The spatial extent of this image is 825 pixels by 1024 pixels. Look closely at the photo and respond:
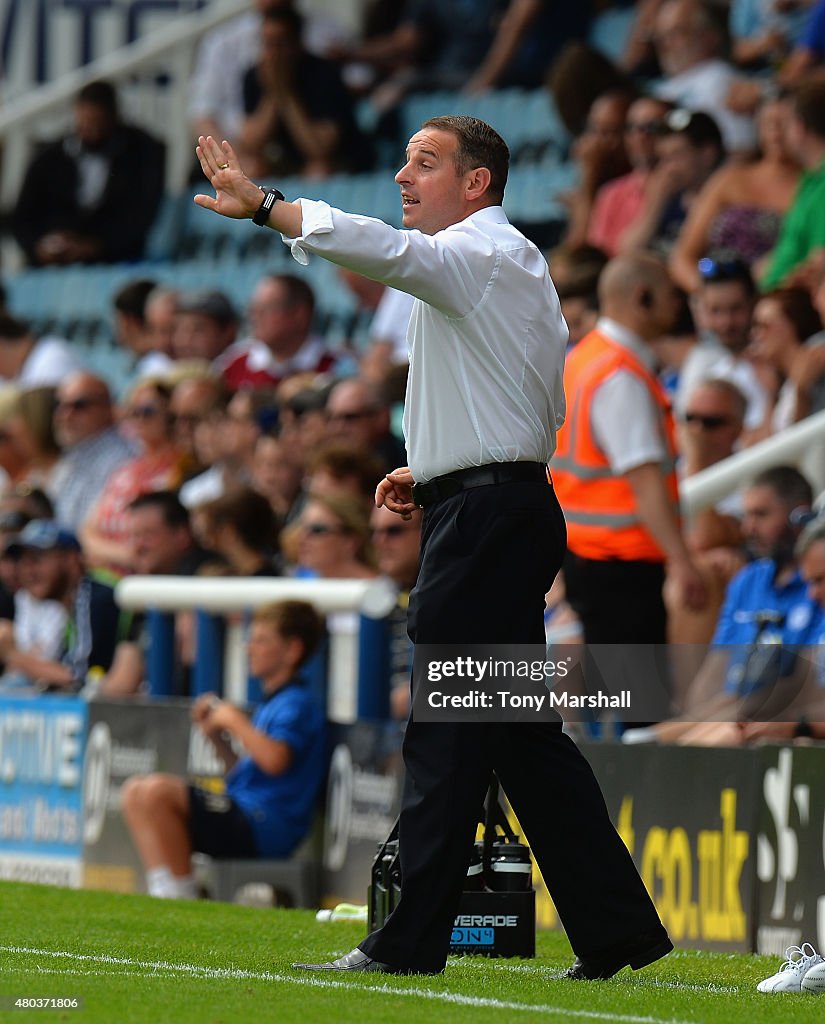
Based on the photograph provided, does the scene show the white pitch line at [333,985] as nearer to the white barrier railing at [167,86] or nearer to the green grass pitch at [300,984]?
the green grass pitch at [300,984]

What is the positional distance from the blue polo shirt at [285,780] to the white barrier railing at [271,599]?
7.6 inches

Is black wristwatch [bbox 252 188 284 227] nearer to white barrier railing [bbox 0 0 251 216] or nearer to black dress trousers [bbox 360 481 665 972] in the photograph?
black dress trousers [bbox 360 481 665 972]

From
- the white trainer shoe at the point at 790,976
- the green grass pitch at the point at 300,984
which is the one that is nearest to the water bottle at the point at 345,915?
the green grass pitch at the point at 300,984

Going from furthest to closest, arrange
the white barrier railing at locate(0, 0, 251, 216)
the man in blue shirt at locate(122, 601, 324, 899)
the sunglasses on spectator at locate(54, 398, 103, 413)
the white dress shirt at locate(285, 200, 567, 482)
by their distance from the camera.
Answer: the white barrier railing at locate(0, 0, 251, 216), the sunglasses on spectator at locate(54, 398, 103, 413), the man in blue shirt at locate(122, 601, 324, 899), the white dress shirt at locate(285, 200, 567, 482)

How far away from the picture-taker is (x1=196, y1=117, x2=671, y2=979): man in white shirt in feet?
19.6

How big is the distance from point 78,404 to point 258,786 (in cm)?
524

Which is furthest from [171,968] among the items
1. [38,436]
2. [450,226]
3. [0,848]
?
[38,436]

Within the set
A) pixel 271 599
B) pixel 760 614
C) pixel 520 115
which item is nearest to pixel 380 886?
pixel 760 614

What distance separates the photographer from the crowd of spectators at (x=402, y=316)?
9.92m

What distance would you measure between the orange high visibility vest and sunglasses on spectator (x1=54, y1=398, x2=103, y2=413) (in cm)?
589

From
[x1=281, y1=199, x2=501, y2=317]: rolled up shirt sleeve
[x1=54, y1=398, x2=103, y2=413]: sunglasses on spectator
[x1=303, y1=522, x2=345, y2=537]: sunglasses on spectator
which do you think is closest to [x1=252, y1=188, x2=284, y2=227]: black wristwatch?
[x1=281, y1=199, x2=501, y2=317]: rolled up shirt sleeve

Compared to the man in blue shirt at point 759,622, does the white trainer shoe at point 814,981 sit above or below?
below

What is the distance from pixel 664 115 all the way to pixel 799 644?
5.22 metres

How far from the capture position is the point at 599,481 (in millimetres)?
9305
